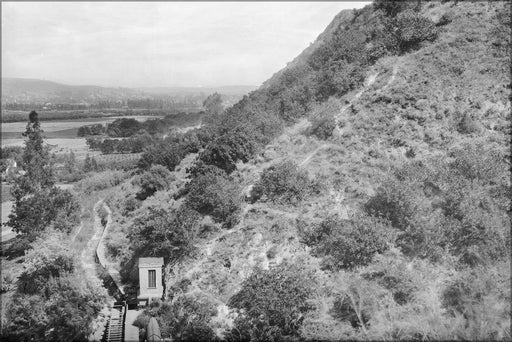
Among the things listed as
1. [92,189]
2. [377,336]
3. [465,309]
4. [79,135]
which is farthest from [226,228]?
[79,135]

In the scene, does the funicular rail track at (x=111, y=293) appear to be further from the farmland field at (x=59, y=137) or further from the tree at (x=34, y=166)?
the farmland field at (x=59, y=137)

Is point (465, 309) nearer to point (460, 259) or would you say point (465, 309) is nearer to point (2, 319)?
point (460, 259)

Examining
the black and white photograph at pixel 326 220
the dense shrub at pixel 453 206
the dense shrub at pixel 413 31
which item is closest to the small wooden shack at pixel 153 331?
the black and white photograph at pixel 326 220

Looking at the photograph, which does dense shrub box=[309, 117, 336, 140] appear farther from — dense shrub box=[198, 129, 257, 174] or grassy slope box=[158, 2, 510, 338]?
dense shrub box=[198, 129, 257, 174]

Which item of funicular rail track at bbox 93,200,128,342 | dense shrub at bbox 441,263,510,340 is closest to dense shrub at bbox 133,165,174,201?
funicular rail track at bbox 93,200,128,342

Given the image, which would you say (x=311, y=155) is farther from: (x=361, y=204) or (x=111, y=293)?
(x=111, y=293)

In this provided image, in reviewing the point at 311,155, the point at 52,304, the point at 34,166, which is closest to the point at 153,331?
the point at 52,304
